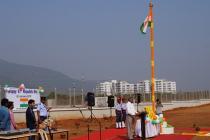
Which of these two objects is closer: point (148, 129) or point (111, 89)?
point (148, 129)

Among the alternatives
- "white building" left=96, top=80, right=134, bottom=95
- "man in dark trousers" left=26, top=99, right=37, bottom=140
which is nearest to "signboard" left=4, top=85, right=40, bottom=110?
"man in dark trousers" left=26, top=99, right=37, bottom=140

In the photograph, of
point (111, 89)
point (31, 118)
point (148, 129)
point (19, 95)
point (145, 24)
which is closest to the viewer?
point (31, 118)

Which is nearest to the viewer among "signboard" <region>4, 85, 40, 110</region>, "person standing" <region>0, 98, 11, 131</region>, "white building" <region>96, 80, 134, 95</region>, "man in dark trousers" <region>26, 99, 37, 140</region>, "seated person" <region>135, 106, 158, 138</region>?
"person standing" <region>0, 98, 11, 131</region>

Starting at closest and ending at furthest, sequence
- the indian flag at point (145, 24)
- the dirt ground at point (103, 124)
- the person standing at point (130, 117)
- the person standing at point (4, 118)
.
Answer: the person standing at point (4, 118) → the person standing at point (130, 117) → the indian flag at point (145, 24) → the dirt ground at point (103, 124)

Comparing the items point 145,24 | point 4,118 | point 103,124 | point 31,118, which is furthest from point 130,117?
point 103,124

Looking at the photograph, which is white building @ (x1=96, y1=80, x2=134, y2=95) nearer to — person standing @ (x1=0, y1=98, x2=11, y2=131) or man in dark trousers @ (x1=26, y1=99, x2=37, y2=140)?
man in dark trousers @ (x1=26, y1=99, x2=37, y2=140)

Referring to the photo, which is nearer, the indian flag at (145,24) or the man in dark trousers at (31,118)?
the man in dark trousers at (31,118)

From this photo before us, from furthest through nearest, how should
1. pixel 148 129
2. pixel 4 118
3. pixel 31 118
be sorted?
pixel 148 129 → pixel 31 118 → pixel 4 118

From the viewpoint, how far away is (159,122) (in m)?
23.7

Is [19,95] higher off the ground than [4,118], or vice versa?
[19,95]

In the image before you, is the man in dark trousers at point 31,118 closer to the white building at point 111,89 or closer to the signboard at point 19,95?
the signboard at point 19,95

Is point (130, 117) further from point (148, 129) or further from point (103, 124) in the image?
point (103, 124)

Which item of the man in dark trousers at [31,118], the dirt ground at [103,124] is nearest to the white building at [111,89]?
the dirt ground at [103,124]

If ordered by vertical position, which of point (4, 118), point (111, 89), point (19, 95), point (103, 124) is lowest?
point (103, 124)
